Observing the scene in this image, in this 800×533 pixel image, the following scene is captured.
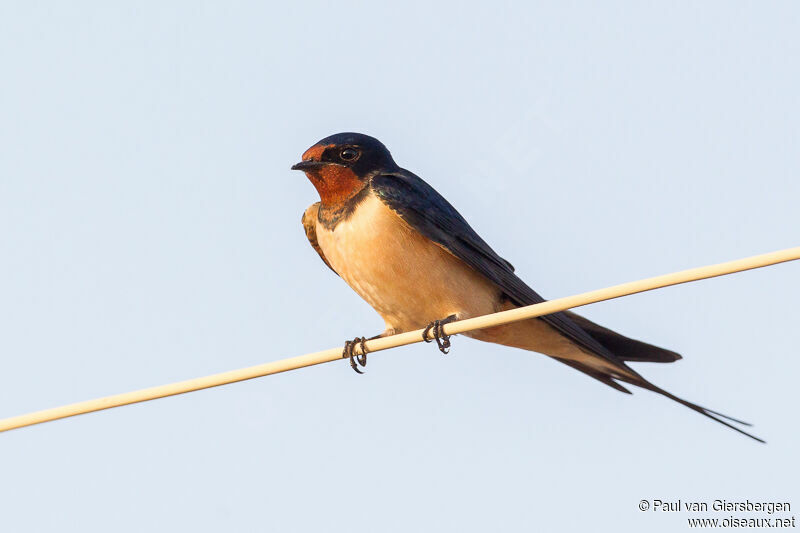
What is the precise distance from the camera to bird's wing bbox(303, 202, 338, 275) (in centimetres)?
620

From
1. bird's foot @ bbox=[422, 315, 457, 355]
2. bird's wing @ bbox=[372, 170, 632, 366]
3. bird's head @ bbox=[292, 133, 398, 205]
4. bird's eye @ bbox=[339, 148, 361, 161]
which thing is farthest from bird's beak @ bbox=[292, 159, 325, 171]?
bird's foot @ bbox=[422, 315, 457, 355]

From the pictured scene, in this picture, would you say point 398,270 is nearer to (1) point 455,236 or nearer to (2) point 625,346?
(1) point 455,236

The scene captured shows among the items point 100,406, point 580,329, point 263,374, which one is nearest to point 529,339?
point 580,329

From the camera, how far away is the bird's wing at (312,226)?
6199 mm

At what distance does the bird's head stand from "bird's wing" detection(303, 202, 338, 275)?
304 millimetres

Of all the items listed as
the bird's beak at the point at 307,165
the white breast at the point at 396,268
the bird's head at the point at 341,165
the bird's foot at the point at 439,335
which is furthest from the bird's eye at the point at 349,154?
the bird's foot at the point at 439,335

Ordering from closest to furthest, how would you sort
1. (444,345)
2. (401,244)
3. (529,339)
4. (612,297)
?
(612,297)
(444,345)
(401,244)
(529,339)

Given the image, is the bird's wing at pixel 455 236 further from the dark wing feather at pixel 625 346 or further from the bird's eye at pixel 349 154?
the bird's eye at pixel 349 154

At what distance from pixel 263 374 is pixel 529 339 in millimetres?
2420

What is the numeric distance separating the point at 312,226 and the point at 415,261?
0.82m

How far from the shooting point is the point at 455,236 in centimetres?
584

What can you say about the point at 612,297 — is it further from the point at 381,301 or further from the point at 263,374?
the point at 381,301

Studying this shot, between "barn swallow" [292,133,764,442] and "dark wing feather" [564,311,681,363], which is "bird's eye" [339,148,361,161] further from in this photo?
"dark wing feather" [564,311,681,363]

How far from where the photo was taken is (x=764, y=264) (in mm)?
3156
